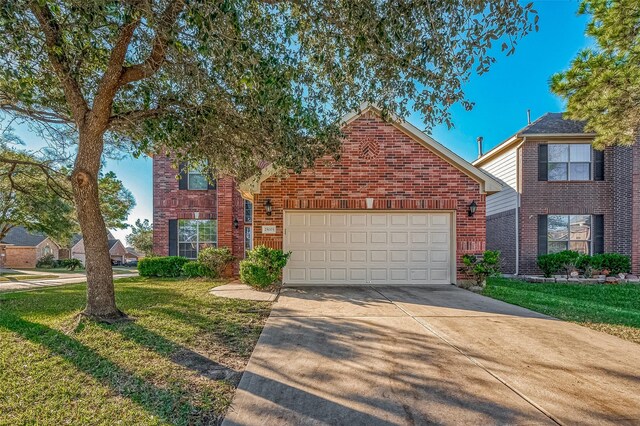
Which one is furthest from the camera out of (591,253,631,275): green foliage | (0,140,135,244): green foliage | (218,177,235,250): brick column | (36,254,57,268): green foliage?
(36,254,57,268): green foliage

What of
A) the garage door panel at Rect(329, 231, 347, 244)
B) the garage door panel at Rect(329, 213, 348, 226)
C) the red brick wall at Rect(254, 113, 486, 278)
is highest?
the red brick wall at Rect(254, 113, 486, 278)

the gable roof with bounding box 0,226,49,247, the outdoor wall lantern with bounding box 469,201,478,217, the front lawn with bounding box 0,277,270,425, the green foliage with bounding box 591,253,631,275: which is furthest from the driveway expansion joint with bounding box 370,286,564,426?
the gable roof with bounding box 0,226,49,247

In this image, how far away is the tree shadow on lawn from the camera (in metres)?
2.70

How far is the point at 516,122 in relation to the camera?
15.1 meters

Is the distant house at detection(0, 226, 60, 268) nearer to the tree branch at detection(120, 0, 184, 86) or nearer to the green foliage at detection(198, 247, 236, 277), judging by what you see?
the green foliage at detection(198, 247, 236, 277)

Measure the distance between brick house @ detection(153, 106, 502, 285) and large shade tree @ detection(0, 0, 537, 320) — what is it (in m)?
2.32

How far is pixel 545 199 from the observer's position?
12117mm

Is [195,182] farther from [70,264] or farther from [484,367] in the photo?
[70,264]

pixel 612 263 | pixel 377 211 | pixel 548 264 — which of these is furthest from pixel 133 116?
pixel 612 263

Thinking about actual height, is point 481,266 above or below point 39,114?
below

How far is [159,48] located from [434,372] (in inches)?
231

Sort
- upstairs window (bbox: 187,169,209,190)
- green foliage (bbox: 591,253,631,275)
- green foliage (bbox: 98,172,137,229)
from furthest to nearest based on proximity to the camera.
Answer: upstairs window (bbox: 187,169,209,190) → green foliage (bbox: 98,172,137,229) → green foliage (bbox: 591,253,631,275)

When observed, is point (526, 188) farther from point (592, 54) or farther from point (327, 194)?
point (327, 194)

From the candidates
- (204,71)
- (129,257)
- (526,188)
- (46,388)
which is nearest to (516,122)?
(526,188)
